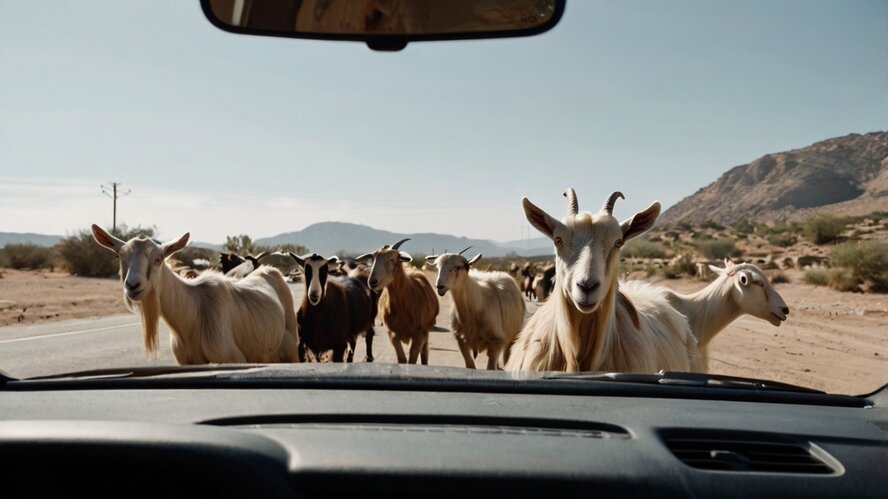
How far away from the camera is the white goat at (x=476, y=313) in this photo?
11.5 meters

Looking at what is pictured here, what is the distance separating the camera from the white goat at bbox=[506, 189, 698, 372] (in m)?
4.79

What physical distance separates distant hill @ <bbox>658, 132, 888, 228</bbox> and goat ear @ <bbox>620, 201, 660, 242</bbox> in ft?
5.52

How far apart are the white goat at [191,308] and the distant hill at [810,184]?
6.07 metres

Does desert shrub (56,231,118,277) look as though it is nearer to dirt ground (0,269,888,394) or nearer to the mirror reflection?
dirt ground (0,269,888,394)

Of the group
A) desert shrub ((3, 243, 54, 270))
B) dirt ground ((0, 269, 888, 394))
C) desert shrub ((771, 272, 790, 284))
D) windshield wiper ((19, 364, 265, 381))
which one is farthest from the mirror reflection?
desert shrub ((3, 243, 54, 270))

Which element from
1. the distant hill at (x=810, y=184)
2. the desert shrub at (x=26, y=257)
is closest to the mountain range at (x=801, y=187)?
the distant hill at (x=810, y=184)

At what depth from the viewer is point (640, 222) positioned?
5312 mm

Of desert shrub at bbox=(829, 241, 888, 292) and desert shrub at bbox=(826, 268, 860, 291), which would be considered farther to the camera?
desert shrub at bbox=(826, 268, 860, 291)

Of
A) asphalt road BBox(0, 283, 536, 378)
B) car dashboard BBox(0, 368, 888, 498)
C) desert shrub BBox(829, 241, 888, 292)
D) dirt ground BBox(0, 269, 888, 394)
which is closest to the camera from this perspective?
car dashboard BBox(0, 368, 888, 498)

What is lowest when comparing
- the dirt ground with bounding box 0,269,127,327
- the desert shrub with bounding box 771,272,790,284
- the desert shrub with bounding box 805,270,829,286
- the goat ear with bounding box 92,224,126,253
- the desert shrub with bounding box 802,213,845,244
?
the dirt ground with bounding box 0,269,127,327

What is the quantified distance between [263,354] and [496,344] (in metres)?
4.46

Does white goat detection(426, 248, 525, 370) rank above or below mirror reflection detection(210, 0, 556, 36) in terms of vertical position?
below

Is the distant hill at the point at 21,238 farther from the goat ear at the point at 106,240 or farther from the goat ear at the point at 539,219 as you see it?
the goat ear at the point at 539,219

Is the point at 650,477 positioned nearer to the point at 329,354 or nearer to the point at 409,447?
the point at 409,447
